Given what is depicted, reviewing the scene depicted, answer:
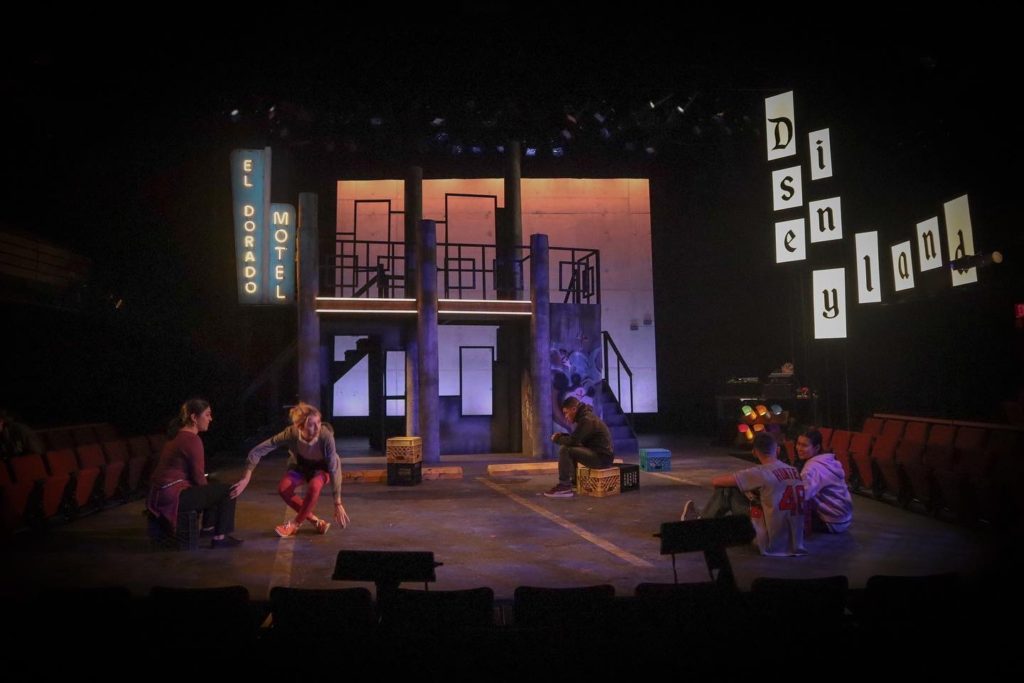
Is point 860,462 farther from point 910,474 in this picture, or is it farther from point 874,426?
point 874,426

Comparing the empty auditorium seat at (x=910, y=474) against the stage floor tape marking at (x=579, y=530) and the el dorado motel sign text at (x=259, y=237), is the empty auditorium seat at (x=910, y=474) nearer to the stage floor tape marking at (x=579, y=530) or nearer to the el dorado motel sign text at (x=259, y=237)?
the stage floor tape marking at (x=579, y=530)

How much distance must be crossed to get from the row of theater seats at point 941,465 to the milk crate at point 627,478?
322cm

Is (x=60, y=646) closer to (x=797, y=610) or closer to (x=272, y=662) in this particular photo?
(x=272, y=662)

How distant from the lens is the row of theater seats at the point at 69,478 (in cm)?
750

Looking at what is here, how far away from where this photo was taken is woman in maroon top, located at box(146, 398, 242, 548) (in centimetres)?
675

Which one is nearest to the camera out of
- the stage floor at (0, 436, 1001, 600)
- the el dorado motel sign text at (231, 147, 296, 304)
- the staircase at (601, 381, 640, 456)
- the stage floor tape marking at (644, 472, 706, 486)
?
the stage floor at (0, 436, 1001, 600)

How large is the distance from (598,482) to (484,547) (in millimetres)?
3364

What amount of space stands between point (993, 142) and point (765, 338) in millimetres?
9011

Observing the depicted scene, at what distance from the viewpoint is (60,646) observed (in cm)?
308

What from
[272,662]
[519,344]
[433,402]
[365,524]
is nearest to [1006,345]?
[519,344]

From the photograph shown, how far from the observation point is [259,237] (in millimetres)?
14703

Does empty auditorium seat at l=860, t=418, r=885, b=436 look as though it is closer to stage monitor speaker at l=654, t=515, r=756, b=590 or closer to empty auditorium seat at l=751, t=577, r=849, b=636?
stage monitor speaker at l=654, t=515, r=756, b=590

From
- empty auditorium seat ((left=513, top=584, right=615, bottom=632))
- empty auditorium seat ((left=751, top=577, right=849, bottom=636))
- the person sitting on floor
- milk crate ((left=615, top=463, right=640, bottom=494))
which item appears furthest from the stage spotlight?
empty auditorium seat ((left=513, top=584, right=615, bottom=632))

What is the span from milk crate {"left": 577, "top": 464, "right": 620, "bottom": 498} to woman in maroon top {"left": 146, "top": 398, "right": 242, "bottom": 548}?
16.5 feet
